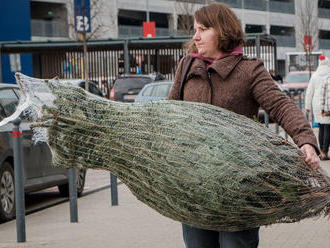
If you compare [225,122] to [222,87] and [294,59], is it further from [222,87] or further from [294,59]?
[294,59]

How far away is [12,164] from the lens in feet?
28.2

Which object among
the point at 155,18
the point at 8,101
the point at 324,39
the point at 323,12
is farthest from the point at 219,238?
the point at 324,39

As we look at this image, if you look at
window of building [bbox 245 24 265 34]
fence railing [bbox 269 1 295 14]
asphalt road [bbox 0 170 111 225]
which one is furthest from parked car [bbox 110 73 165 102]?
fence railing [bbox 269 1 295 14]

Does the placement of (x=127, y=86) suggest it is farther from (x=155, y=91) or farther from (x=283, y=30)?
(x=283, y=30)

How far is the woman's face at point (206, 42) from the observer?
3.73m

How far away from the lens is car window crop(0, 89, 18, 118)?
8680 mm

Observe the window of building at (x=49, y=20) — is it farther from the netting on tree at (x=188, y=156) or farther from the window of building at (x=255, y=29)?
the netting on tree at (x=188, y=156)

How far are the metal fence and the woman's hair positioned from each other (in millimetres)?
26447

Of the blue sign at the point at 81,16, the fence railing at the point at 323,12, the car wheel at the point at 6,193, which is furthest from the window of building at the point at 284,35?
the car wheel at the point at 6,193

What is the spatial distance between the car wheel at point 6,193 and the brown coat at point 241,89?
4956 millimetres

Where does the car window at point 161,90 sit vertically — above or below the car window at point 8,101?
below

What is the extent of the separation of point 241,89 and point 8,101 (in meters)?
5.63

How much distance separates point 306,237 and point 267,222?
3295mm

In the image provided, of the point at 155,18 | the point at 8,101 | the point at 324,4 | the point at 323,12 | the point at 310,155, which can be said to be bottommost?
the point at 8,101
